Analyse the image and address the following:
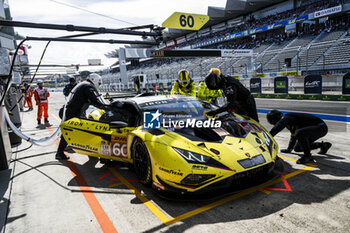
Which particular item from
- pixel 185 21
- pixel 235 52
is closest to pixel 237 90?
pixel 185 21

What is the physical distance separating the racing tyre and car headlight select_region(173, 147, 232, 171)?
1.83 feet

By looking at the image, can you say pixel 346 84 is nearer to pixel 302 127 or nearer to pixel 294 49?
pixel 302 127

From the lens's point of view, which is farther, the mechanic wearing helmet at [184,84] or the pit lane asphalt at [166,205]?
the mechanic wearing helmet at [184,84]

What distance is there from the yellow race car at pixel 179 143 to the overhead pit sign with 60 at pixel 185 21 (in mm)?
15314

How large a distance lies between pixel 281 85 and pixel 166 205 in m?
17.2

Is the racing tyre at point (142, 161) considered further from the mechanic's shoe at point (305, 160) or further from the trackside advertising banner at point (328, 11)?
the trackside advertising banner at point (328, 11)

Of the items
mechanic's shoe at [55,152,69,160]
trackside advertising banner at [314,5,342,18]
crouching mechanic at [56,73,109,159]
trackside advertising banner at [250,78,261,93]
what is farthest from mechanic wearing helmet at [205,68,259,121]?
trackside advertising banner at [314,5,342,18]

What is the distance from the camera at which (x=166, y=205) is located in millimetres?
3066

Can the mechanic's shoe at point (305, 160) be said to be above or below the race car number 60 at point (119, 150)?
below

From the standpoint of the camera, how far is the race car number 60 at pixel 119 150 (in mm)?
3943

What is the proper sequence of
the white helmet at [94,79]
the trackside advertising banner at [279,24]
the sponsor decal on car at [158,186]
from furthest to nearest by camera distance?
the trackside advertising banner at [279,24], the white helmet at [94,79], the sponsor decal on car at [158,186]

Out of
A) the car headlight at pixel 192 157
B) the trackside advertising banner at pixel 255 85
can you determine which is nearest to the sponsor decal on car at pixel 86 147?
the car headlight at pixel 192 157

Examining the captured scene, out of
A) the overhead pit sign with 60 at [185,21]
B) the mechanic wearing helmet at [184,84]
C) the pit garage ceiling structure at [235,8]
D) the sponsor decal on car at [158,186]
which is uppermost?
the pit garage ceiling structure at [235,8]

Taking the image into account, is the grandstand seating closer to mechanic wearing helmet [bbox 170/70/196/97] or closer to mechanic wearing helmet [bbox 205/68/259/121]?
mechanic wearing helmet [bbox 170/70/196/97]
